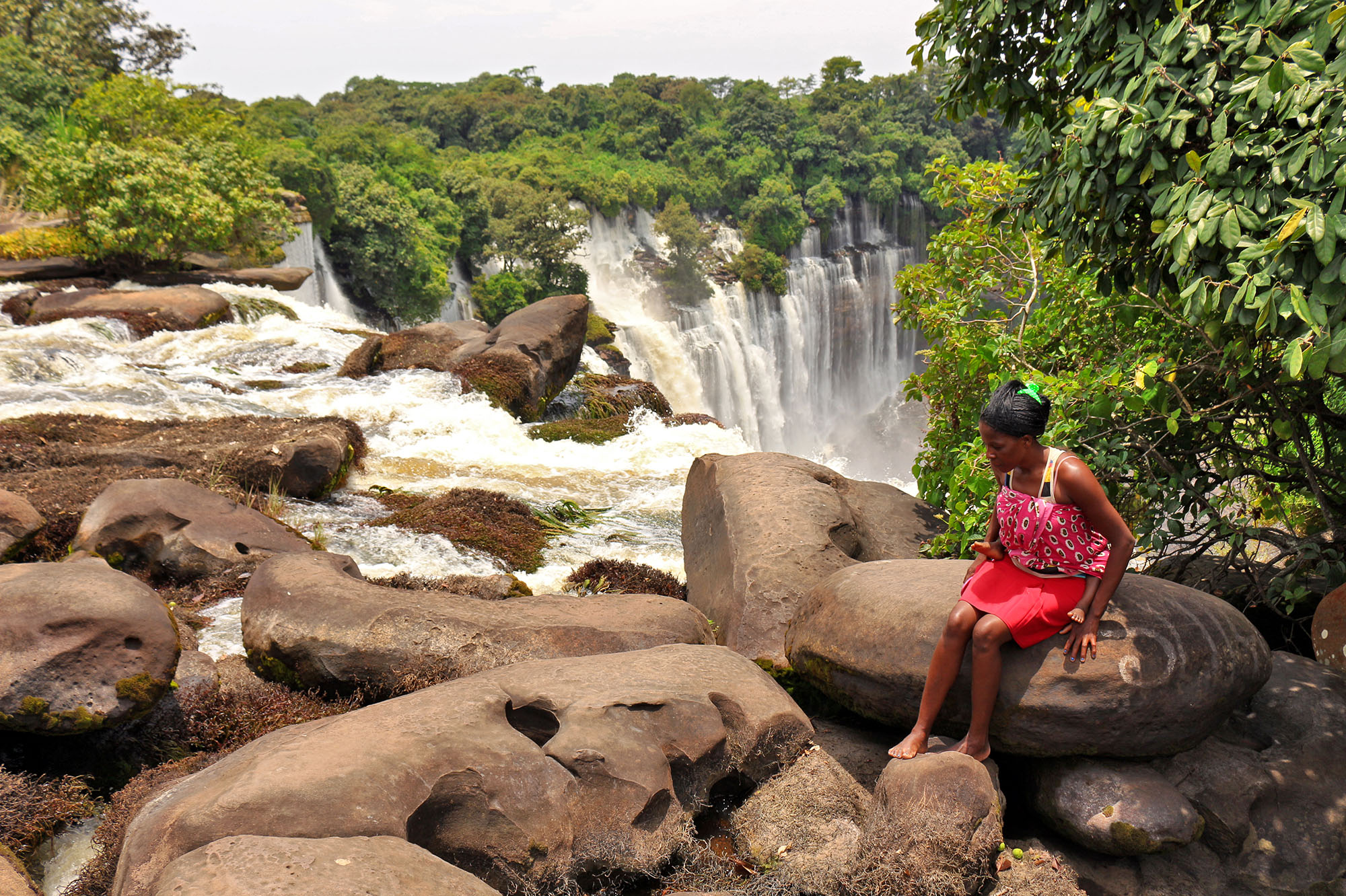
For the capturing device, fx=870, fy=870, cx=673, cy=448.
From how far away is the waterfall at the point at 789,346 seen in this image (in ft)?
101

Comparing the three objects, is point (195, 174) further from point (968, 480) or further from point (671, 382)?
point (968, 480)

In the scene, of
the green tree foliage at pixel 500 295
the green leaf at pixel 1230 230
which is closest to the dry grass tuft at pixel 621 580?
the green leaf at pixel 1230 230

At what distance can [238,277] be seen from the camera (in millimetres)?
21812

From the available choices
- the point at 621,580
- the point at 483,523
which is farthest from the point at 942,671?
the point at 483,523

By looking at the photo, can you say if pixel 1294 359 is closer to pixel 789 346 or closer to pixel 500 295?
pixel 500 295

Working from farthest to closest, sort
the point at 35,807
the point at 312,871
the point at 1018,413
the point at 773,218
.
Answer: the point at 773,218 < the point at 35,807 < the point at 1018,413 < the point at 312,871

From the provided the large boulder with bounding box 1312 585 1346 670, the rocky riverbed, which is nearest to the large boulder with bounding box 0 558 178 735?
the rocky riverbed

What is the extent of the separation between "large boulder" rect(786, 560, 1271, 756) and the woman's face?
83 centimetres

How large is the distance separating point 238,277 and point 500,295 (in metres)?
9.88

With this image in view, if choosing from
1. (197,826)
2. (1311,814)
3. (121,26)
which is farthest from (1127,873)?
(121,26)

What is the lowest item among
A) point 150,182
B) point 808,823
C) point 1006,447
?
point 808,823

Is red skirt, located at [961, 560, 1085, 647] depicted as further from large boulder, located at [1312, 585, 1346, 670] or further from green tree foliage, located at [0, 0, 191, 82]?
green tree foliage, located at [0, 0, 191, 82]

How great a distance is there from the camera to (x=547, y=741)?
13.0 ft

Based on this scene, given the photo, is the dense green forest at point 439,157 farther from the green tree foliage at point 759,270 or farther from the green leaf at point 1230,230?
the green leaf at point 1230,230
